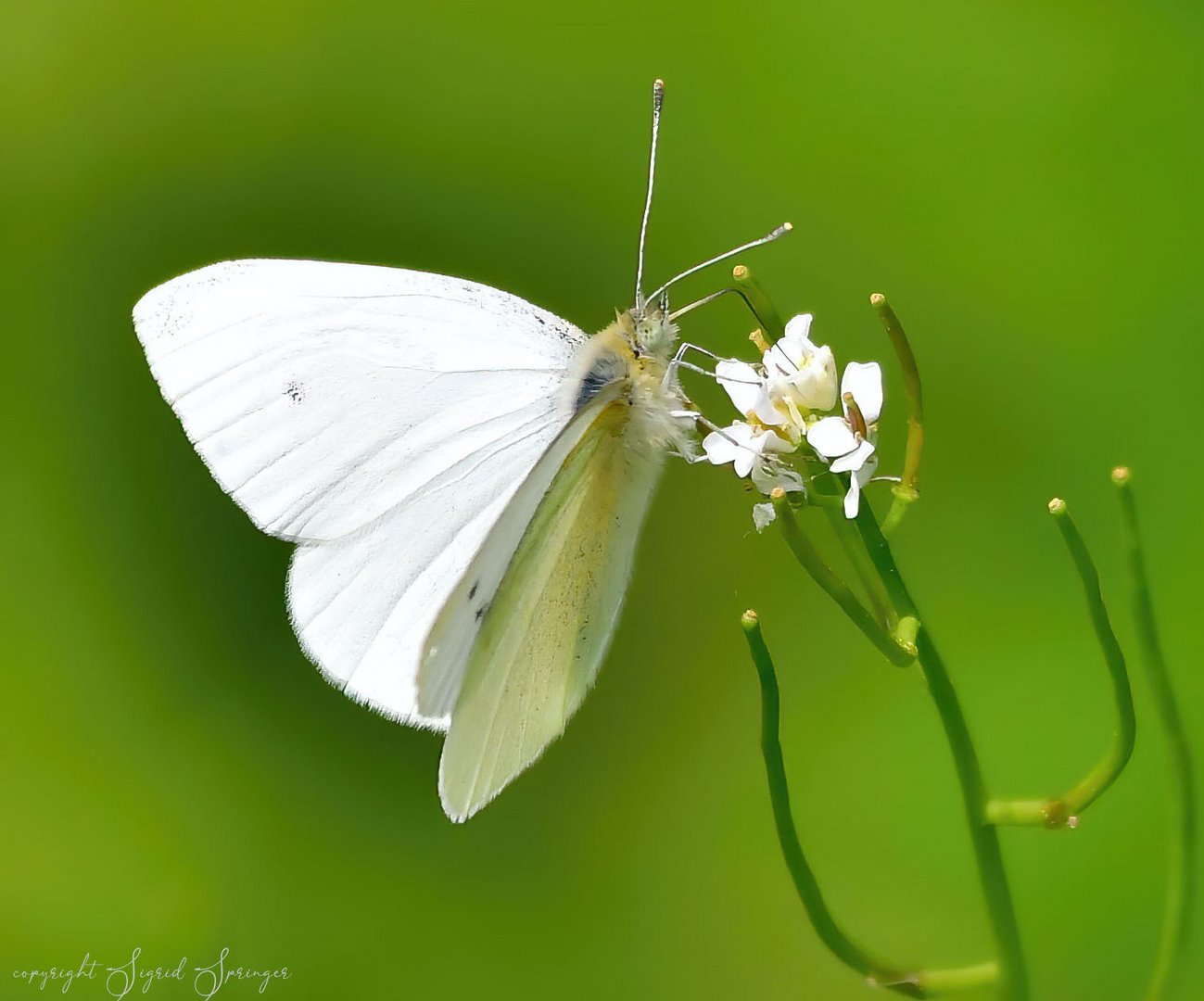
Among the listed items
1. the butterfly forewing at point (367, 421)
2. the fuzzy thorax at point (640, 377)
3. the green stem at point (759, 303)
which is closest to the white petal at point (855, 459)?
the green stem at point (759, 303)

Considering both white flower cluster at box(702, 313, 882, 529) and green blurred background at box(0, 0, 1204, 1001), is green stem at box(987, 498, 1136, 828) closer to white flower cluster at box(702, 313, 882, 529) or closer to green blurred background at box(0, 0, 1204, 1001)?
white flower cluster at box(702, 313, 882, 529)

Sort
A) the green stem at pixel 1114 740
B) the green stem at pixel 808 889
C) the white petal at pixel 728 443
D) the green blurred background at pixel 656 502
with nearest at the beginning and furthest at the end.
A: the green stem at pixel 1114 740 → the green stem at pixel 808 889 → the white petal at pixel 728 443 → the green blurred background at pixel 656 502

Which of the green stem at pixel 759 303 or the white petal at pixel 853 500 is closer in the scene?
Result: the white petal at pixel 853 500

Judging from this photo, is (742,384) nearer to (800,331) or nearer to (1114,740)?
(800,331)

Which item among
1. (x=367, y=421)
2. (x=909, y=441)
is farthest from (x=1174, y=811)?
(x=367, y=421)

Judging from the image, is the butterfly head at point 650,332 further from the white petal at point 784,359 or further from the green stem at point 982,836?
the green stem at point 982,836

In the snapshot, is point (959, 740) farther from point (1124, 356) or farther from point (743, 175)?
point (743, 175)

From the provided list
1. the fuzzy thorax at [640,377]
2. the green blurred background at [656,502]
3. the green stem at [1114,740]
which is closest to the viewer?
the green stem at [1114,740]
